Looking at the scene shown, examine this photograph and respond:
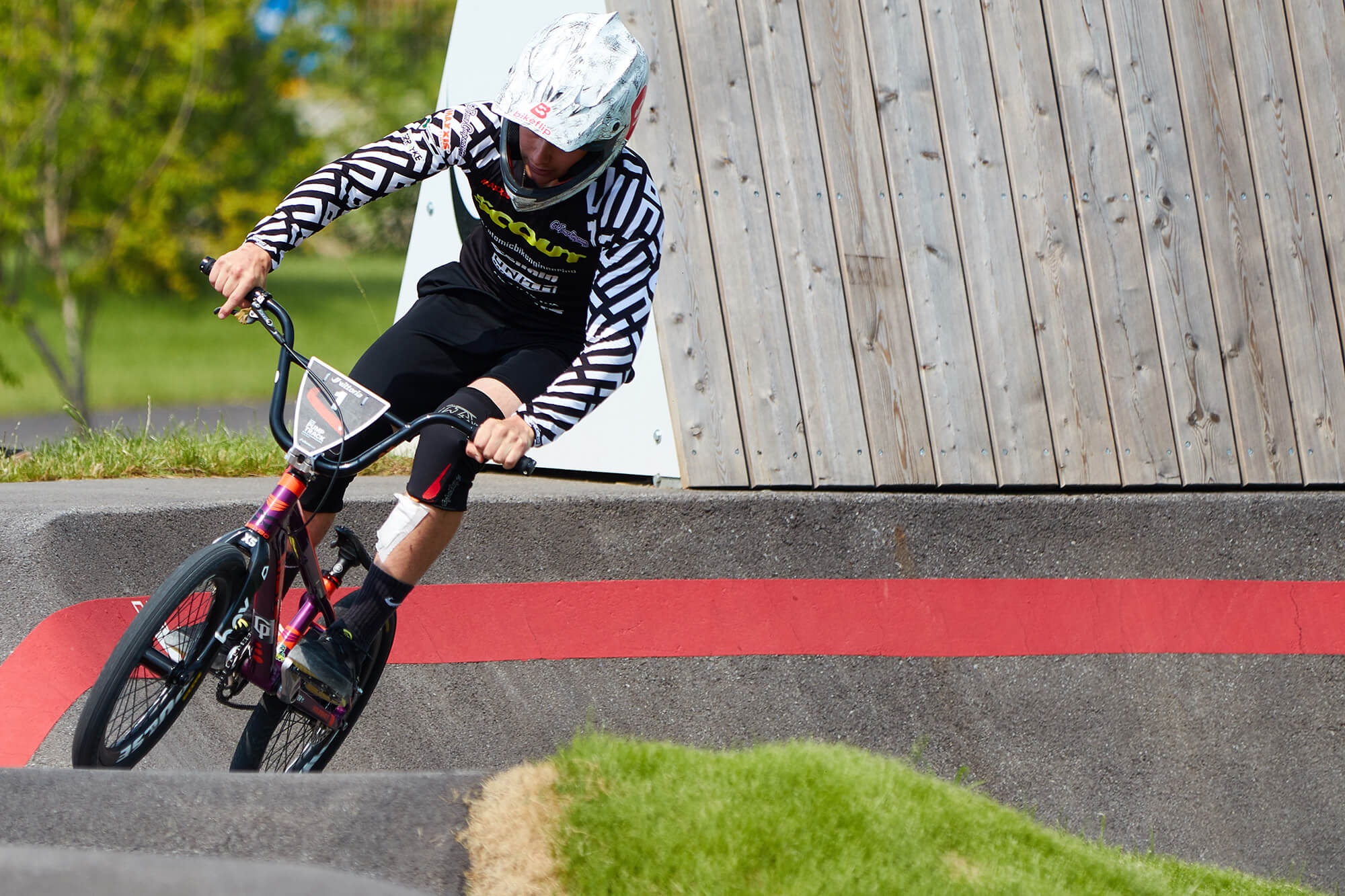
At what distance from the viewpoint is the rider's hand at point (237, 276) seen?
325 centimetres

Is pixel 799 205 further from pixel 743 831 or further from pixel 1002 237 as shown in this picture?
pixel 743 831

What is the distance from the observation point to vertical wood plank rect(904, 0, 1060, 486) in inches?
254

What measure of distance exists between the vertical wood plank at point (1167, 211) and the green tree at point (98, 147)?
29.7 feet

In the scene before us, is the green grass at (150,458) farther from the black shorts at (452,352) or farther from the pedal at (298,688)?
the pedal at (298,688)

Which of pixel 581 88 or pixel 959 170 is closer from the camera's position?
pixel 581 88

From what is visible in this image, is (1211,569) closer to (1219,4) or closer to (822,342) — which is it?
(822,342)

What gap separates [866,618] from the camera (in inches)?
216

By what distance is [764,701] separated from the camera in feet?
16.7

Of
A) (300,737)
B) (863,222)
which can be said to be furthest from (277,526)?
(863,222)

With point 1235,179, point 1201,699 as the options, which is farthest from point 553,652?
point 1235,179

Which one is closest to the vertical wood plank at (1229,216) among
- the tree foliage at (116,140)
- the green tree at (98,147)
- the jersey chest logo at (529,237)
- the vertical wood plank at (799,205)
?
the vertical wood plank at (799,205)

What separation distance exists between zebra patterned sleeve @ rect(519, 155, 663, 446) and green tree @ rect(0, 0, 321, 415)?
8.60 metres

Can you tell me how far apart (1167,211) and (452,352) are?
4.53 metres

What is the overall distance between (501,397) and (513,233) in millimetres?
585
